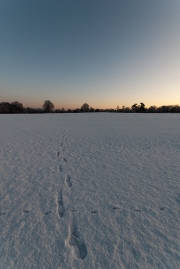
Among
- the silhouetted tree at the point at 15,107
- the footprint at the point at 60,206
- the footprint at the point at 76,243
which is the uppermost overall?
the silhouetted tree at the point at 15,107

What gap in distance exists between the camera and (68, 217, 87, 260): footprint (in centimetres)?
190

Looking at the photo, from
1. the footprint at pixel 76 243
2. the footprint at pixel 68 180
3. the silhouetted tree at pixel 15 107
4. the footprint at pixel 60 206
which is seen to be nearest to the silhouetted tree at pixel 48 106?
the silhouetted tree at pixel 15 107

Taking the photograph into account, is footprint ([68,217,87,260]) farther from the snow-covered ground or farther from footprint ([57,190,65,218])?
footprint ([57,190,65,218])

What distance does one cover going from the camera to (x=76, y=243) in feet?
6.73

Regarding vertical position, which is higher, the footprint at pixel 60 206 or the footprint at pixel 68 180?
the footprint at pixel 60 206

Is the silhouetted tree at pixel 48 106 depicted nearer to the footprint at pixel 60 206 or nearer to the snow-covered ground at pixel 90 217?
the snow-covered ground at pixel 90 217

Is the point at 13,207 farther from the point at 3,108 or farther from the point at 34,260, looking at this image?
the point at 3,108

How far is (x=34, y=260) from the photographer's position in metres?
1.82

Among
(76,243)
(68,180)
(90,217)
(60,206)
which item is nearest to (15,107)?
(68,180)

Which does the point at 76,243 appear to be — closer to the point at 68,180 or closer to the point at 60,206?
the point at 60,206

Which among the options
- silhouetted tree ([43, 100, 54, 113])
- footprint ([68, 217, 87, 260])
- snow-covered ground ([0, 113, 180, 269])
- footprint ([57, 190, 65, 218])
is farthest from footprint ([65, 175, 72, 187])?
silhouetted tree ([43, 100, 54, 113])

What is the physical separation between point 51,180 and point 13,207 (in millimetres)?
1216

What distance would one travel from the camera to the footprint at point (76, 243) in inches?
74.9

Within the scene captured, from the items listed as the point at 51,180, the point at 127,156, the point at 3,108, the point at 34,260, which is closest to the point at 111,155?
the point at 127,156
